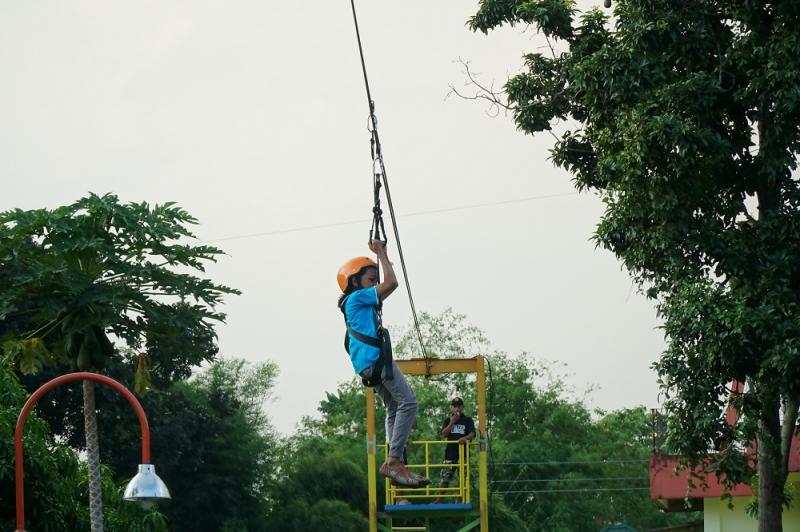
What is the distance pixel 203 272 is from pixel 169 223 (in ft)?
2.05

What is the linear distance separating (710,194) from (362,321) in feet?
26.3

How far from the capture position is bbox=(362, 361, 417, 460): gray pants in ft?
36.2

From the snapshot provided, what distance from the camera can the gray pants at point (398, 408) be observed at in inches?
435

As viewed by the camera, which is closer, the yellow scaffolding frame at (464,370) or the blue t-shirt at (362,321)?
the blue t-shirt at (362,321)

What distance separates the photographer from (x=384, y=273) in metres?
10.2

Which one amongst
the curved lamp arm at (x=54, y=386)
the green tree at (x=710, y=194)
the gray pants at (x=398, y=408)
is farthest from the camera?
the green tree at (x=710, y=194)

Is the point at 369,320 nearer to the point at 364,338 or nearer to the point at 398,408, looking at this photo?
the point at 364,338

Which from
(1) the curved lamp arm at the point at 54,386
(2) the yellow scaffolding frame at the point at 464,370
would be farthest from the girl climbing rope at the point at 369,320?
(2) the yellow scaffolding frame at the point at 464,370

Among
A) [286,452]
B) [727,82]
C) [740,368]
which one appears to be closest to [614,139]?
[727,82]

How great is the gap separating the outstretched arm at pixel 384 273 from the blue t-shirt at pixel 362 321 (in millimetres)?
55

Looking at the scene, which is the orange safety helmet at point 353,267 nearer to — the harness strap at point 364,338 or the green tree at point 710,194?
the harness strap at point 364,338

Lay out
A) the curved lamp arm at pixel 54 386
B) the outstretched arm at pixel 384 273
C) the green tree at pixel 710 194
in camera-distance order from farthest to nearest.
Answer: the green tree at pixel 710 194 < the curved lamp arm at pixel 54 386 < the outstretched arm at pixel 384 273

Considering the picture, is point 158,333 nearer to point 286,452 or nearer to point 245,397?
point 286,452

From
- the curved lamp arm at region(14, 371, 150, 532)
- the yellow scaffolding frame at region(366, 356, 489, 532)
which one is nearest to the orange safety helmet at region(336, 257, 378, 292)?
the curved lamp arm at region(14, 371, 150, 532)
